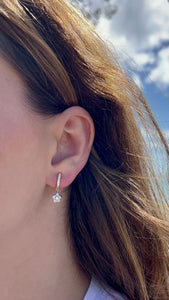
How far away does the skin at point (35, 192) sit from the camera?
1362 mm

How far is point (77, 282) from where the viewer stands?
1.62 metres

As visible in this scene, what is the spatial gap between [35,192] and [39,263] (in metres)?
0.34

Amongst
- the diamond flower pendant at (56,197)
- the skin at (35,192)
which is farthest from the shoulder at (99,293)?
the diamond flower pendant at (56,197)

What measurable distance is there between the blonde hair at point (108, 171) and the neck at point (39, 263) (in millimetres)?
100

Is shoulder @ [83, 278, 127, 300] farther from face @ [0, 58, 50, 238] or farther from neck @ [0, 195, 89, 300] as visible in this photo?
face @ [0, 58, 50, 238]

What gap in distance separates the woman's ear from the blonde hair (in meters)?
0.05

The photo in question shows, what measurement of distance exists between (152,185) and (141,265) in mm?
380

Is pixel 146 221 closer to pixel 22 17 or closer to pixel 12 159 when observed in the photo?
pixel 12 159

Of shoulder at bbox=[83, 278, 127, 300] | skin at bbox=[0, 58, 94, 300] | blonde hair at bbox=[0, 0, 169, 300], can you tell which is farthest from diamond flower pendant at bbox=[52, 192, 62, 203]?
shoulder at bbox=[83, 278, 127, 300]

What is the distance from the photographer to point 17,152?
135 cm

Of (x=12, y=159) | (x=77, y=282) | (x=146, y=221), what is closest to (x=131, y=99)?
(x=146, y=221)

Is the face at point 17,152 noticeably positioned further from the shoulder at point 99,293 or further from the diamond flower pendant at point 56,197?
the shoulder at point 99,293

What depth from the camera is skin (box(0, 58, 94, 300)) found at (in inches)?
53.6

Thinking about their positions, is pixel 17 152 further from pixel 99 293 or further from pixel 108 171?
pixel 99 293
